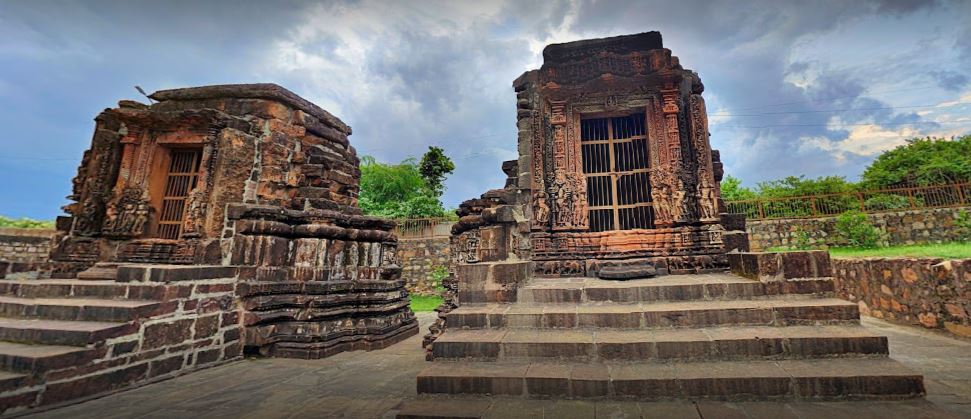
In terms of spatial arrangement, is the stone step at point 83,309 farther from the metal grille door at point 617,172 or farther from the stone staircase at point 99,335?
the metal grille door at point 617,172

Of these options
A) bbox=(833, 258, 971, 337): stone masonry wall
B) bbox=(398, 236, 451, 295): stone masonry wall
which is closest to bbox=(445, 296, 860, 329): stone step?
bbox=(833, 258, 971, 337): stone masonry wall

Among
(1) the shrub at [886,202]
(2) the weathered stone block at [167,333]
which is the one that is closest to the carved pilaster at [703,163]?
(2) the weathered stone block at [167,333]

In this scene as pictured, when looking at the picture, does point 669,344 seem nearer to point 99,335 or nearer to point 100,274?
point 99,335

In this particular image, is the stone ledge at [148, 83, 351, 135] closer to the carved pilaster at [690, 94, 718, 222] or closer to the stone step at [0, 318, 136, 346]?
the stone step at [0, 318, 136, 346]

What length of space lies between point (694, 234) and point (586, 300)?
2974 mm

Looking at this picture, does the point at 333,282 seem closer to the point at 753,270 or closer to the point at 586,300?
the point at 586,300

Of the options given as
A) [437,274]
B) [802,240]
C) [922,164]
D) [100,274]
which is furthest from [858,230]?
[100,274]

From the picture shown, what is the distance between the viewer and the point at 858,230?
12.5 metres

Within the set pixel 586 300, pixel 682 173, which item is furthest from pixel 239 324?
pixel 682 173

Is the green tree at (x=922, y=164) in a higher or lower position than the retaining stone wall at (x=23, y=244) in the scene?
higher

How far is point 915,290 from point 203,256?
12.0 m

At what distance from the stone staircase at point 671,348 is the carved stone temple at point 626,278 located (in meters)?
0.01

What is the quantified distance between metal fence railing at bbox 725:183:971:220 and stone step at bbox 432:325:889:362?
1113 cm

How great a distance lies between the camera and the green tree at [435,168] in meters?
27.4
